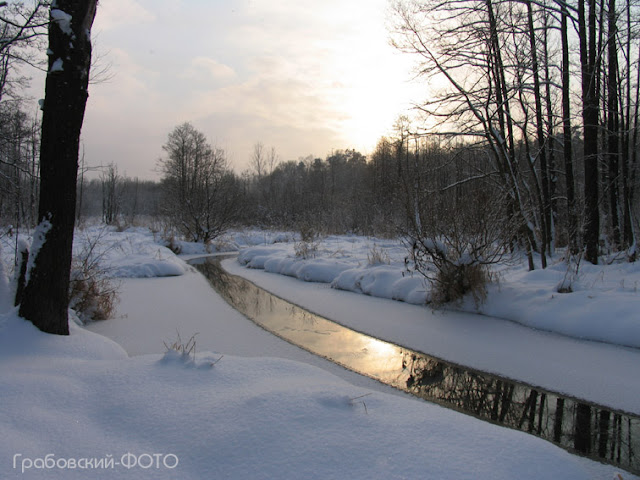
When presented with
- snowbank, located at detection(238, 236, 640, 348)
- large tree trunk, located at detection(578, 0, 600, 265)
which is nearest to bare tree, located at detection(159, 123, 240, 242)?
snowbank, located at detection(238, 236, 640, 348)

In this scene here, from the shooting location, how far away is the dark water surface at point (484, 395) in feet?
9.58

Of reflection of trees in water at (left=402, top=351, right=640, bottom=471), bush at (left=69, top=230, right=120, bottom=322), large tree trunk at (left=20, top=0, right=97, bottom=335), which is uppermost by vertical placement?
large tree trunk at (left=20, top=0, right=97, bottom=335)

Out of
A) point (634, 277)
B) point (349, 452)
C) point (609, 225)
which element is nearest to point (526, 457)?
point (349, 452)

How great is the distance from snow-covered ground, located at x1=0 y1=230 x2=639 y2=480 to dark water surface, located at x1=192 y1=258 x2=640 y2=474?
0.42 m

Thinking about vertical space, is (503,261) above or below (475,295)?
above

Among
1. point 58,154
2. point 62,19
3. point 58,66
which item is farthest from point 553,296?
point 62,19

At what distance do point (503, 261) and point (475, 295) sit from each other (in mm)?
836

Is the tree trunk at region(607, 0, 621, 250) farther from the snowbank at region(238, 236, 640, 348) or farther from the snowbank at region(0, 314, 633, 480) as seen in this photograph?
the snowbank at region(0, 314, 633, 480)

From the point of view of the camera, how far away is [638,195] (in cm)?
1496

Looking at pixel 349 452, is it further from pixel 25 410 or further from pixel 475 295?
pixel 475 295

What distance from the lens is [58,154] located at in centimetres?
376

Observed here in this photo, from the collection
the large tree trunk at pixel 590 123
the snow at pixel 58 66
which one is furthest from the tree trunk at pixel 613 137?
the snow at pixel 58 66

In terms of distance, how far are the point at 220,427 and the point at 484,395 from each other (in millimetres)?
2766

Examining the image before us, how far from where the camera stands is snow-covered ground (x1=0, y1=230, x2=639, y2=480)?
1.91 meters
